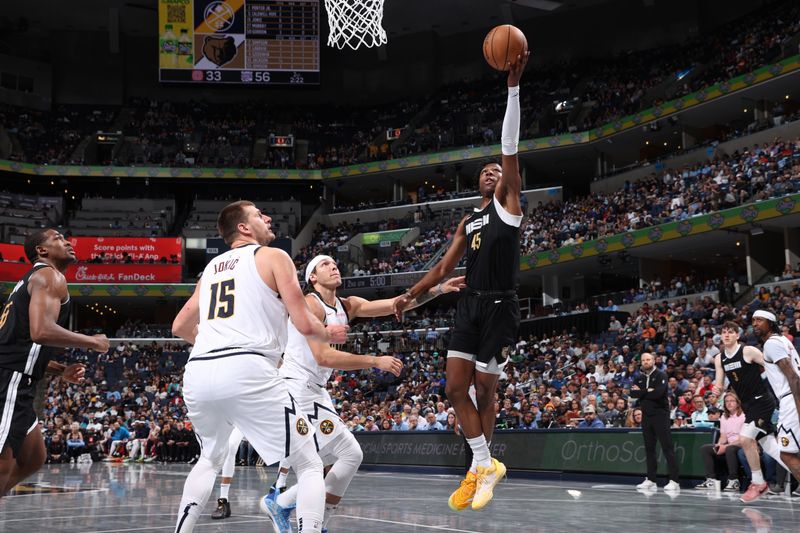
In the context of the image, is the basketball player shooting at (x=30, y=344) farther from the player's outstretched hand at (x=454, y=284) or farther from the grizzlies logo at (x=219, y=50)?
the grizzlies logo at (x=219, y=50)

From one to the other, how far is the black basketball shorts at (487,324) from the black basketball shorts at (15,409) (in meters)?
3.51

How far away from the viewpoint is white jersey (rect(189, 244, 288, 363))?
5309 mm

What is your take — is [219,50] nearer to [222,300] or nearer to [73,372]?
[73,372]

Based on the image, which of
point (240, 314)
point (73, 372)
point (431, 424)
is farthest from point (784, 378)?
point (431, 424)

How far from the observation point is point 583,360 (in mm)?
26516

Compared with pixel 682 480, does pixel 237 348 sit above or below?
above

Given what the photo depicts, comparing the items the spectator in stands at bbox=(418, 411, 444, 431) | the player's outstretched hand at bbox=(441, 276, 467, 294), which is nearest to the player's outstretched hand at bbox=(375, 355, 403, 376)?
the player's outstretched hand at bbox=(441, 276, 467, 294)

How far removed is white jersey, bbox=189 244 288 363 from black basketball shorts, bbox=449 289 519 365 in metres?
2.25

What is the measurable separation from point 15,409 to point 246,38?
44257mm

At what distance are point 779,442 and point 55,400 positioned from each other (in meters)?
33.1

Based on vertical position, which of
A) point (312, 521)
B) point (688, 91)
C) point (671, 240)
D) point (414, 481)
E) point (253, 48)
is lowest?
point (414, 481)

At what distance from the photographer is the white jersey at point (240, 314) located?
209 inches

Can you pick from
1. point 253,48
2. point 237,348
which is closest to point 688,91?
point 253,48

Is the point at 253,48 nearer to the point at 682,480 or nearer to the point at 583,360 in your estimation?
the point at 583,360
